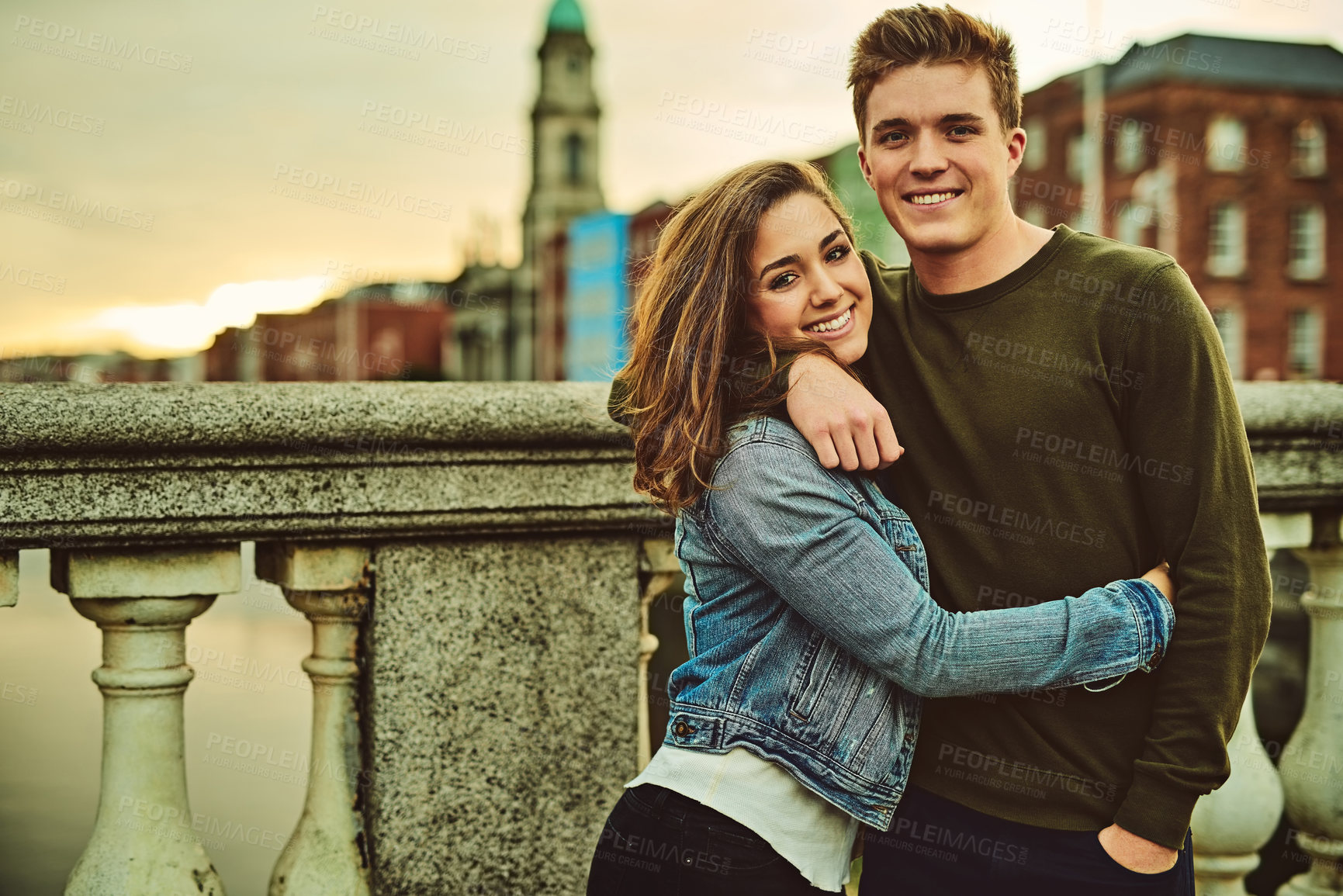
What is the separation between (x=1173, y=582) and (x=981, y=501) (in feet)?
0.99

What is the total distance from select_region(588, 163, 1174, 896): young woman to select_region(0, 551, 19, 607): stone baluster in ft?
3.83

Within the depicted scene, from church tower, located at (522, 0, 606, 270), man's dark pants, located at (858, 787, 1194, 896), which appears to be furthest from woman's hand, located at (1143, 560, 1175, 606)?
church tower, located at (522, 0, 606, 270)

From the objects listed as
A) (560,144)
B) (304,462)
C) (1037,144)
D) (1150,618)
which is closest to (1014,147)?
(1150,618)

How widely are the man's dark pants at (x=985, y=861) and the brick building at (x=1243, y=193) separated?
32.0 meters

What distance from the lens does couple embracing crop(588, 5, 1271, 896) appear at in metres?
1.67

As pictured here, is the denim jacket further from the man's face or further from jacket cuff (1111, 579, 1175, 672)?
the man's face

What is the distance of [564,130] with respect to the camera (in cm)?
7044

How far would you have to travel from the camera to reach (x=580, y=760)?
2.44m

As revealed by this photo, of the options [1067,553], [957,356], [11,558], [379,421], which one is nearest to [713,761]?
[1067,553]

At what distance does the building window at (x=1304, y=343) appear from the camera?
3195 centimetres

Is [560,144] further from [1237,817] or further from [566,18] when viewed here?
[1237,817]

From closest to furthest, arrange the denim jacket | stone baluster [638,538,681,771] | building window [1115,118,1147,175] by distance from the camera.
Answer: the denim jacket, stone baluster [638,538,681,771], building window [1115,118,1147,175]

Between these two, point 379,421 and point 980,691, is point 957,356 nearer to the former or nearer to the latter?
point 980,691

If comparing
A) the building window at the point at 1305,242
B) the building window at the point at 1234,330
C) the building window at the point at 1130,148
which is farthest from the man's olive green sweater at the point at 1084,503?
the building window at the point at 1305,242
